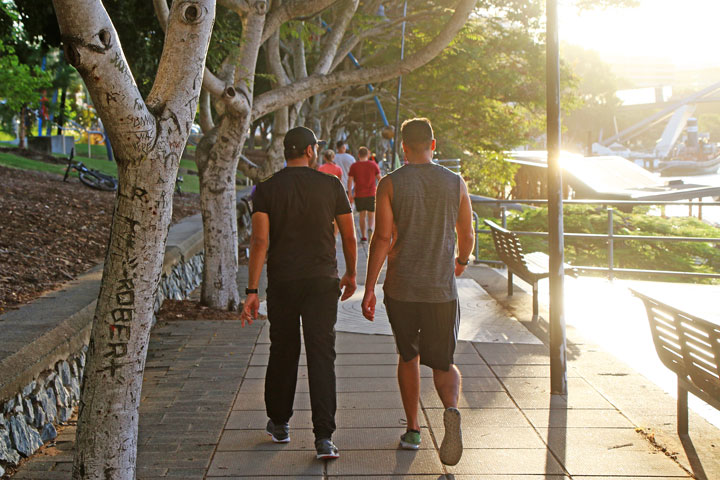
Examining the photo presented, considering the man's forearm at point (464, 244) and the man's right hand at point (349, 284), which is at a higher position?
the man's forearm at point (464, 244)

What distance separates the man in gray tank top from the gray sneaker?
0.23 metres

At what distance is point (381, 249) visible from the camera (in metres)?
4.74

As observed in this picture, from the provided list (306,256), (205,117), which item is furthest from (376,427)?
(205,117)

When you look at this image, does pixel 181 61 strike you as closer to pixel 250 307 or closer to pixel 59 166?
pixel 250 307

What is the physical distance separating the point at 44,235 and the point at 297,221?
6031 millimetres

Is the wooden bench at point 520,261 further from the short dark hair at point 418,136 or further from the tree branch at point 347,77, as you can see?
the short dark hair at point 418,136

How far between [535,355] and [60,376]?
3760mm

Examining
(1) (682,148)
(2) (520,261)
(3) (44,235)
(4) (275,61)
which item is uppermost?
(4) (275,61)

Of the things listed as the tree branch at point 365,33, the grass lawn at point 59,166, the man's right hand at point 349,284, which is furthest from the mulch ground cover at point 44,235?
the grass lawn at point 59,166

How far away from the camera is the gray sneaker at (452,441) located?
14.3 ft

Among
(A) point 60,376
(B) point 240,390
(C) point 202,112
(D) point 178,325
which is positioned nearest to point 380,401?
(B) point 240,390

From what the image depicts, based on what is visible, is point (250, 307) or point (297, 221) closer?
point (297, 221)

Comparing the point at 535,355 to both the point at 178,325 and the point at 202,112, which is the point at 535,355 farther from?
the point at 202,112

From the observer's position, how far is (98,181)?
19.5m
